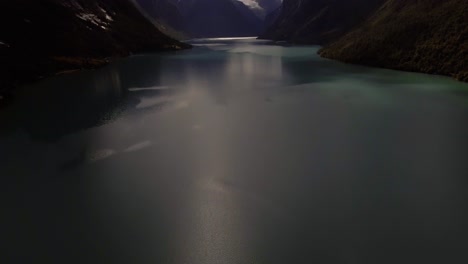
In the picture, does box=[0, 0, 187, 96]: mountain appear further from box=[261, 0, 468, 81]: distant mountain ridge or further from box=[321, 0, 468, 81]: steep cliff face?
box=[321, 0, 468, 81]: steep cliff face

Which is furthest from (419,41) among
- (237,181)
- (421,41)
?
(237,181)

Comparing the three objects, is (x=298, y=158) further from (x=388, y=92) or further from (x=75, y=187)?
(x=388, y=92)

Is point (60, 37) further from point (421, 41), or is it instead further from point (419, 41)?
point (421, 41)

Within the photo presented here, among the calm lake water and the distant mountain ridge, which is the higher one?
the distant mountain ridge

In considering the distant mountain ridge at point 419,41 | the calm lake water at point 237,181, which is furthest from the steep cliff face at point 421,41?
the calm lake water at point 237,181

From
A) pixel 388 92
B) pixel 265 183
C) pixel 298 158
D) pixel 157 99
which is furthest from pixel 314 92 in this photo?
pixel 265 183

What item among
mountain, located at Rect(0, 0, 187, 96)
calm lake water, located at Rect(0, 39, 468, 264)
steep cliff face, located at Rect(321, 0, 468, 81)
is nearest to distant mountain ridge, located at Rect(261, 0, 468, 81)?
steep cliff face, located at Rect(321, 0, 468, 81)
